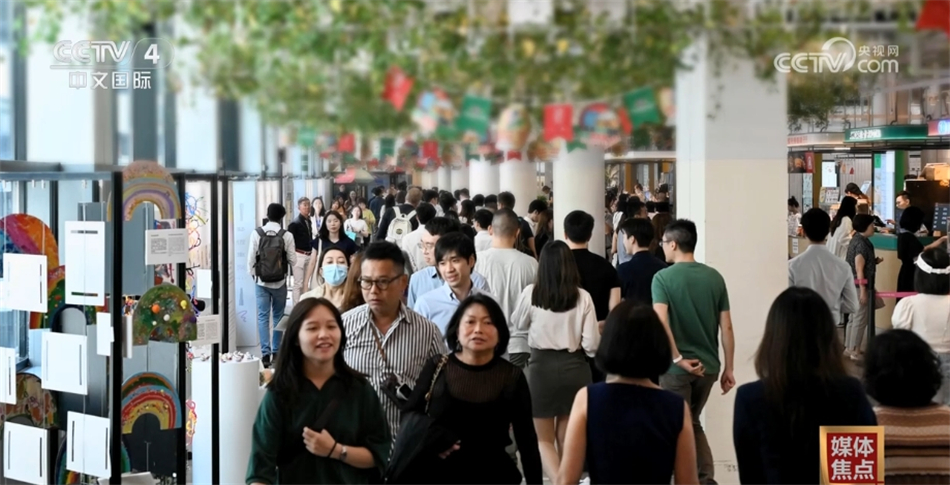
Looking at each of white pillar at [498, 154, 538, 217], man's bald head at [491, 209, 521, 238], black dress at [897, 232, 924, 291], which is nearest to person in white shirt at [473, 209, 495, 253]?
white pillar at [498, 154, 538, 217]

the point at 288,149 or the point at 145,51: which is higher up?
the point at 145,51

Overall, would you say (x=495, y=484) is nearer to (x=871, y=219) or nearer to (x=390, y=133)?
(x=390, y=133)

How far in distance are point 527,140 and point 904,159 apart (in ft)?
50.0

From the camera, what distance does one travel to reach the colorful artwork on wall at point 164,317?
208 inches

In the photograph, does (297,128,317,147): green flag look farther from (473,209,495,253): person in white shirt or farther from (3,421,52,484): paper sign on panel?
(473,209,495,253): person in white shirt

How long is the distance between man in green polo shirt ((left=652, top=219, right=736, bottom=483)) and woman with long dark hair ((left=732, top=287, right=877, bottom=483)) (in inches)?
75.8

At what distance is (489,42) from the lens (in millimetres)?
4551

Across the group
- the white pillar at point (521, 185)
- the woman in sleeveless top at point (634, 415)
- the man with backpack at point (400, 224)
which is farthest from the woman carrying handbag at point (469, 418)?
the man with backpack at point (400, 224)

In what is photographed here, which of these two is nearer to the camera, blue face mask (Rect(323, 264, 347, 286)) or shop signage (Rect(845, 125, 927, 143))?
blue face mask (Rect(323, 264, 347, 286))

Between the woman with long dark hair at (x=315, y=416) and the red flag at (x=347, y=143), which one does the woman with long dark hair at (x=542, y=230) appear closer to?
the red flag at (x=347, y=143)

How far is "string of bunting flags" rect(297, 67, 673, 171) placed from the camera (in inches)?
181

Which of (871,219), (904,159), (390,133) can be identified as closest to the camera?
(390,133)

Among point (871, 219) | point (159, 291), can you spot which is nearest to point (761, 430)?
point (159, 291)

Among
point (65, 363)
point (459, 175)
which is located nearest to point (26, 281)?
point (65, 363)
